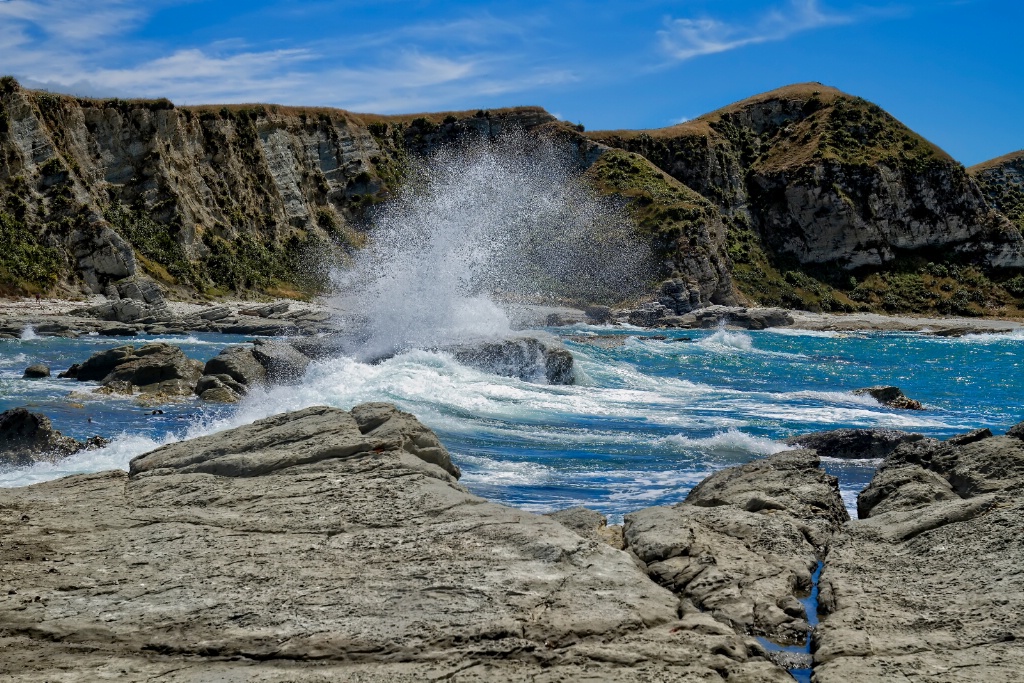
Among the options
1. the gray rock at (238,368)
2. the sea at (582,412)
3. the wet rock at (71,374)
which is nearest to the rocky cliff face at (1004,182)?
the sea at (582,412)

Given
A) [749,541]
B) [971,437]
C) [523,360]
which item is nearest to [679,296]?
[523,360]

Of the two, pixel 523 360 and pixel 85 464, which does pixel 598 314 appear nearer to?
pixel 523 360

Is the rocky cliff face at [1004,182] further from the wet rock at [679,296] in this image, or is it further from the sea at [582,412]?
the sea at [582,412]

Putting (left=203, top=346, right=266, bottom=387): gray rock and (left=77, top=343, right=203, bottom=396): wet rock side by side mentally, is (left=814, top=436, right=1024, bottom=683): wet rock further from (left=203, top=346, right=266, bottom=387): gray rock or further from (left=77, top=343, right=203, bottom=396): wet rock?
(left=77, top=343, right=203, bottom=396): wet rock

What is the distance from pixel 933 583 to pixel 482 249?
37.5m

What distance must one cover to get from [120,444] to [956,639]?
1383cm

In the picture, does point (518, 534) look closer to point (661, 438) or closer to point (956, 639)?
point (956, 639)

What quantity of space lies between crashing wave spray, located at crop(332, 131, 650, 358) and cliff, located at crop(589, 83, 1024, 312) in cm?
1543

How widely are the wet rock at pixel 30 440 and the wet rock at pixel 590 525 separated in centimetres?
932

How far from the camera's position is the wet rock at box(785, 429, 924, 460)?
16.8 meters

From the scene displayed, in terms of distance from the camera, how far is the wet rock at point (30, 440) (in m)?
14.4

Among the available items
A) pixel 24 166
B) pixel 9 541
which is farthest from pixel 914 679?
pixel 24 166

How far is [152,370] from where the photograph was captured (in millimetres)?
24625

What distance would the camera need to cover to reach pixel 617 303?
268 ft
